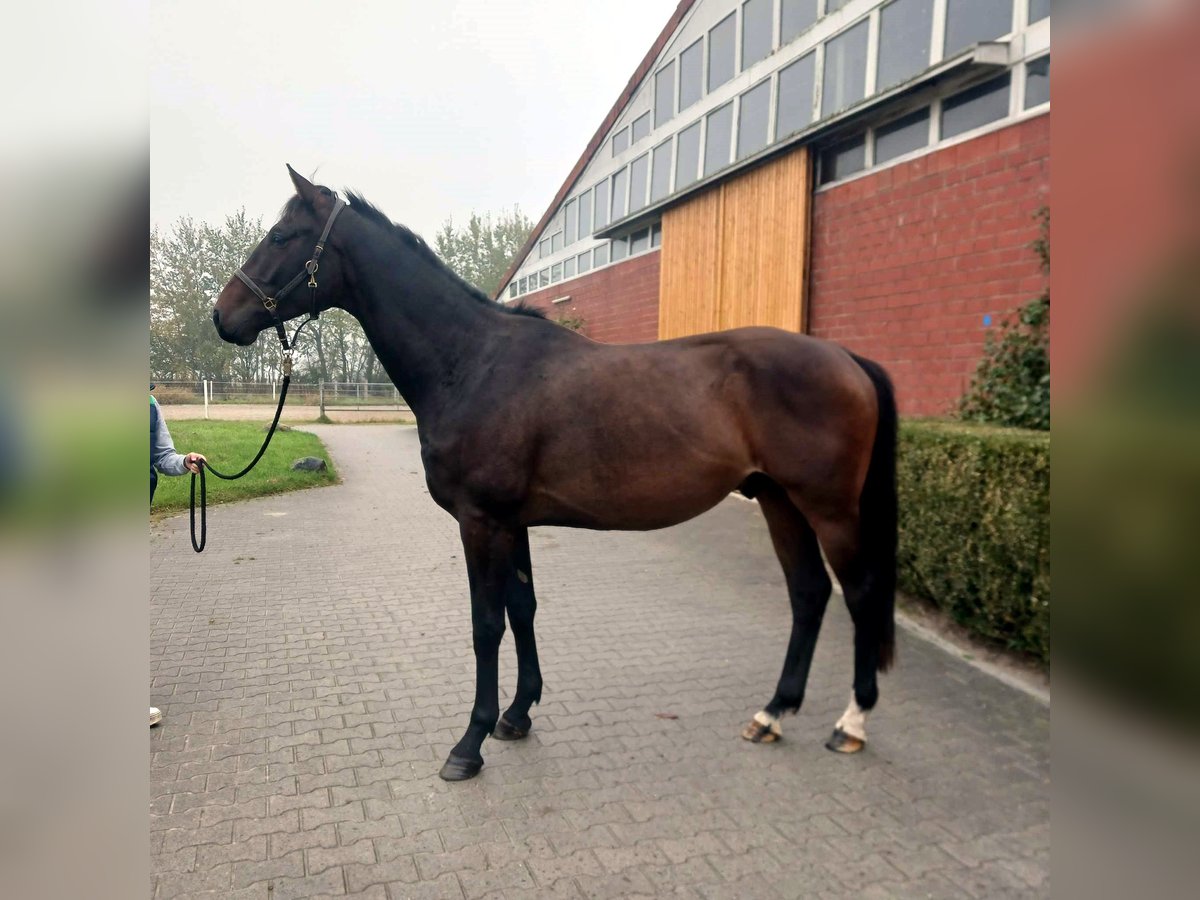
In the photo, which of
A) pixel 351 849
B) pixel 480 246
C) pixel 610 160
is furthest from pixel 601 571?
pixel 480 246

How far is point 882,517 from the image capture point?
341 cm

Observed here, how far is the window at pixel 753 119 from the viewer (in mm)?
9469

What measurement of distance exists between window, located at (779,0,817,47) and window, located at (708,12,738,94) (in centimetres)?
117

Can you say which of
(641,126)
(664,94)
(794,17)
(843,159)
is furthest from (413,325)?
(641,126)

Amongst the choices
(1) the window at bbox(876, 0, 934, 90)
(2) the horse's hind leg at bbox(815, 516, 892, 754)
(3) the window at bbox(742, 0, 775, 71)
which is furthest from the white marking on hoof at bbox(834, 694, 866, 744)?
(3) the window at bbox(742, 0, 775, 71)

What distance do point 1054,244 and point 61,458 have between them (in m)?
0.76

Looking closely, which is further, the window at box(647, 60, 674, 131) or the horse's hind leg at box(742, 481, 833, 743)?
the window at box(647, 60, 674, 131)

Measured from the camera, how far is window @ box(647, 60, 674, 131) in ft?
39.1

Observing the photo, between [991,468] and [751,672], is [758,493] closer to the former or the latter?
[751,672]

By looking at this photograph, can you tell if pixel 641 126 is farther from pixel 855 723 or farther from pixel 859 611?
pixel 855 723

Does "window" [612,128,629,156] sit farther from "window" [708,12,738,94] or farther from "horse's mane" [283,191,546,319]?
"horse's mane" [283,191,546,319]

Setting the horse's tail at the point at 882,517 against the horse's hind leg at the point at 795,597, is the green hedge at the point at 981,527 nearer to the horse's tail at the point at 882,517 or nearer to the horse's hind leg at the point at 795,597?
the horse's tail at the point at 882,517

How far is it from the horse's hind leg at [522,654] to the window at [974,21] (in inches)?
234

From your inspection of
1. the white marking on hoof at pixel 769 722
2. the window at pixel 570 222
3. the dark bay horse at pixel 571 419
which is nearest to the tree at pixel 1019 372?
the dark bay horse at pixel 571 419
